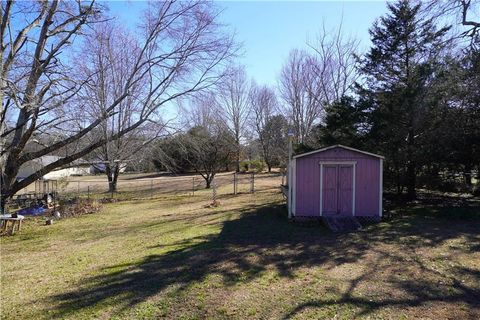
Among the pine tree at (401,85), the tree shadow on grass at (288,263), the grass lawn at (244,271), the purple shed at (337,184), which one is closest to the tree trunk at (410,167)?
the pine tree at (401,85)

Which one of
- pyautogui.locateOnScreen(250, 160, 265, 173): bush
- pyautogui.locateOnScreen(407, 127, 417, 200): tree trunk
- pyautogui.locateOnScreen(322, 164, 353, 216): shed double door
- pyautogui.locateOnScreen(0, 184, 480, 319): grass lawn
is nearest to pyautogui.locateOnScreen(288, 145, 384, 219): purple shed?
pyautogui.locateOnScreen(322, 164, 353, 216): shed double door

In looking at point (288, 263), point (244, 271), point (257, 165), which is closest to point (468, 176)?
point (288, 263)

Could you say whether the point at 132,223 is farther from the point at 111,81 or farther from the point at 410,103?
the point at 410,103

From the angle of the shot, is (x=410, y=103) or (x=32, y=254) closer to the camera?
(x=32, y=254)

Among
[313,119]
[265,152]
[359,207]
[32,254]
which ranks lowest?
[32,254]

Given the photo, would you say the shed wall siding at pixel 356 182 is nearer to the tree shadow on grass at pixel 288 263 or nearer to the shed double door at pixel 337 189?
the shed double door at pixel 337 189

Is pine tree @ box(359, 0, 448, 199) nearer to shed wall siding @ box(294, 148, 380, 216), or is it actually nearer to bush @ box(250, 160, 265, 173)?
shed wall siding @ box(294, 148, 380, 216)

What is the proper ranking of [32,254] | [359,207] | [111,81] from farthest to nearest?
[111,81], [359,207], [32,254]

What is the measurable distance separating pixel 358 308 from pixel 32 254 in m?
7.63

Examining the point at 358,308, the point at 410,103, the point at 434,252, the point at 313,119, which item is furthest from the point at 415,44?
the point at 313,119

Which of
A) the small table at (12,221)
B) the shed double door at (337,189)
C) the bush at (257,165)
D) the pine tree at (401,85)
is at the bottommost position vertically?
the small table at (12,221)

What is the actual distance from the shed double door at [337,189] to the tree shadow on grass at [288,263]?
1.40m

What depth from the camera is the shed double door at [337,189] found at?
12.6 metres

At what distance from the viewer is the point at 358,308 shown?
4945 millimetres
